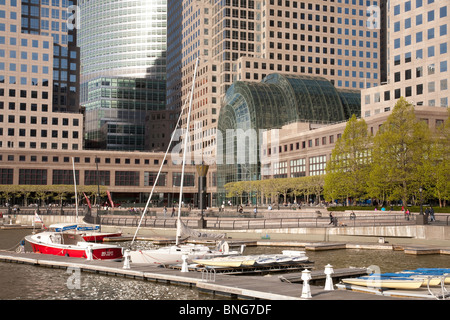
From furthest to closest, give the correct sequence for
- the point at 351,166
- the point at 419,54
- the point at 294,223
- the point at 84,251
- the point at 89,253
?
the point at 419,54 < the point at 351,166 < the point at 294,223 < the point at 84,251 < the point at 89,253

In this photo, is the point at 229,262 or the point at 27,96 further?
the point at 27,96

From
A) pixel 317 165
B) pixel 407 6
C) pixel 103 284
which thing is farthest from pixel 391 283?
pixel 317 165

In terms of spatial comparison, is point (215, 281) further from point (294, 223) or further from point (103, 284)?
point (294, 223)

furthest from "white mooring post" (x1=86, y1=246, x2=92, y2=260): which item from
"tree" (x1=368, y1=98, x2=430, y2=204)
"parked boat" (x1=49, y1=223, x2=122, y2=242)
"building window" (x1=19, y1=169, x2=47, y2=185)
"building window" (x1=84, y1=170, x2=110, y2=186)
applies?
"building window" (x1=84, y1=170, x2=110, y2=186)

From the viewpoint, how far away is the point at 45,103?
153m

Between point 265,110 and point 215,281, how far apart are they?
370 feet

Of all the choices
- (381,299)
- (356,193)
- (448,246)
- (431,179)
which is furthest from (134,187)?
(381,299)

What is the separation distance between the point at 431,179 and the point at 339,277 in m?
43.4

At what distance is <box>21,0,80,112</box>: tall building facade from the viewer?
174 metres

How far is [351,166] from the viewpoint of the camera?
82.9 m

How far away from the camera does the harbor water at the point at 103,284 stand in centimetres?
2644

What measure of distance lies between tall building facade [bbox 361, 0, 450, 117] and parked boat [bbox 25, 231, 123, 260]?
7347cm

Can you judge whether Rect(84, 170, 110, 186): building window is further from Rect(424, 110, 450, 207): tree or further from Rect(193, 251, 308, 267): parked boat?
Rect(193, 251, 308, 267): parked boat

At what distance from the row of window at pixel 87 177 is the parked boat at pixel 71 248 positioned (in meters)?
95.9
